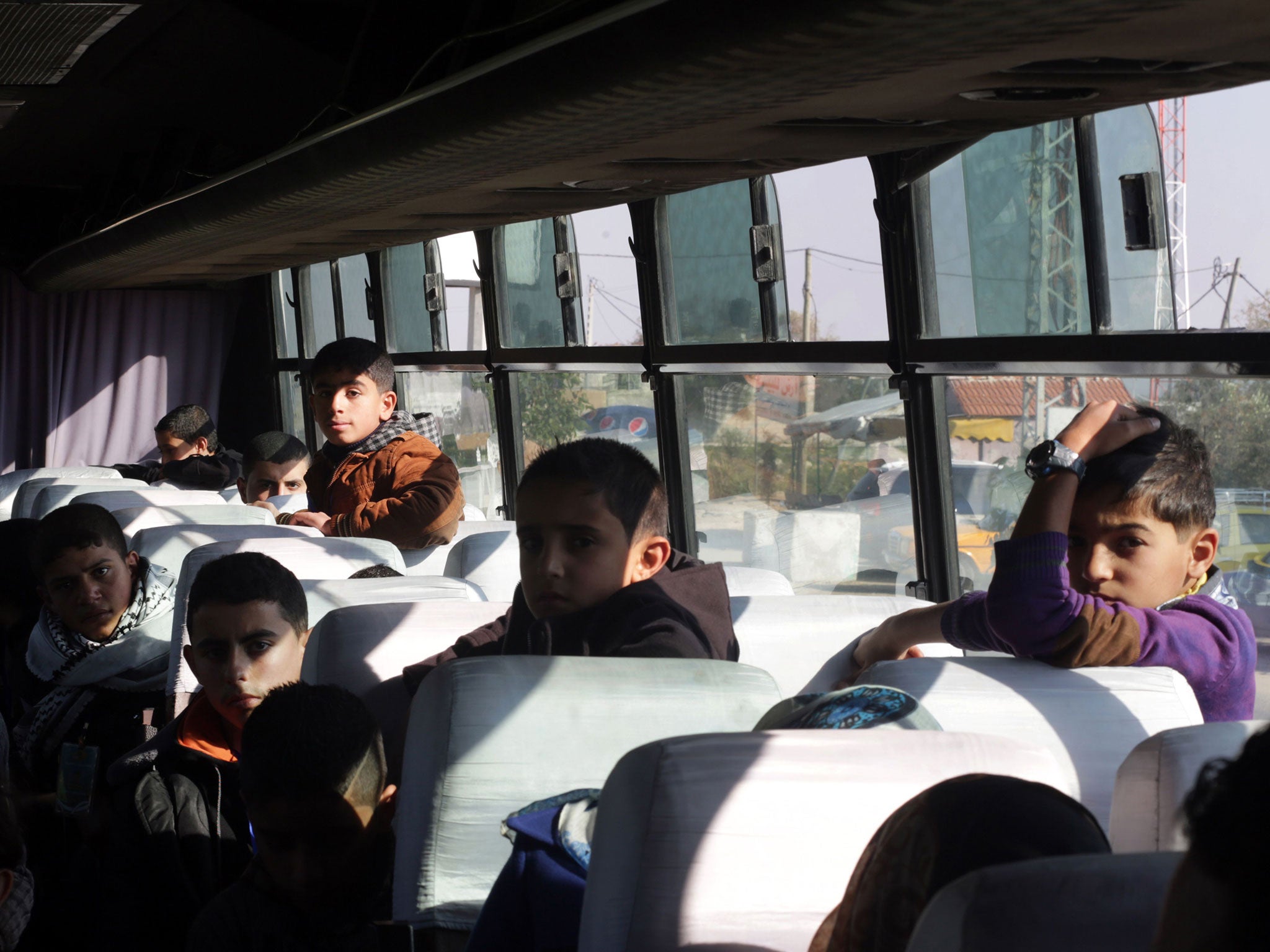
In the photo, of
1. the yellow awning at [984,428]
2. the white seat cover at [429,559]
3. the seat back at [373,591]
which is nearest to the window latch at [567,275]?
the white seat cover at [429,559]

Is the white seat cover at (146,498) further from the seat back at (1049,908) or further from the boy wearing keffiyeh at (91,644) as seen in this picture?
the seat back at (1049,908)

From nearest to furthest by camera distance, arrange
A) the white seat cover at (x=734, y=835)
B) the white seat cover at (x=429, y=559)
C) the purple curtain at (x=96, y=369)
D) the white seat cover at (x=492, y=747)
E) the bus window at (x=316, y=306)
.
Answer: the white seat cover at (x=734, y=835) < the white seat cover at (x=492, y=747) < the white seat cover at (x=429, y=559) < the bus window at (x=316, y=306) < the purple curtain at (x=96, y=369)

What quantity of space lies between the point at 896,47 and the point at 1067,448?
616 mm

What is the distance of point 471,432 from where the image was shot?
629 cm

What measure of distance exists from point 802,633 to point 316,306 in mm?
6784

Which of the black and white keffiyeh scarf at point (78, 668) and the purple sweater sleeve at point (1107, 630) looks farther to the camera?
the black and white keffiyeh scarf at point (78, 668)

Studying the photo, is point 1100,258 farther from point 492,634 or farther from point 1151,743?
point 1151,743

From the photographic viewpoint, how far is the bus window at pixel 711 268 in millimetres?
4203

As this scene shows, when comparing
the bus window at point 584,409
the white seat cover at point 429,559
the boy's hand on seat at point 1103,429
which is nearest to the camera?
the boy's hand on seat at point 1103,429

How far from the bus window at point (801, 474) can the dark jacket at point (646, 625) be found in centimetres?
178

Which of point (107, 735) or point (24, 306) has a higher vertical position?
point (24, 306)

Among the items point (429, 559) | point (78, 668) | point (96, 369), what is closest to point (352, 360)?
point (429, 559)

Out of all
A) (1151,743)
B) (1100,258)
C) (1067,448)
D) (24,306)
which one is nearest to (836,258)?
(1100,258)

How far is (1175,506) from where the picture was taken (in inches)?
71.9
